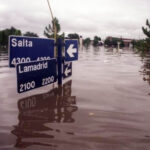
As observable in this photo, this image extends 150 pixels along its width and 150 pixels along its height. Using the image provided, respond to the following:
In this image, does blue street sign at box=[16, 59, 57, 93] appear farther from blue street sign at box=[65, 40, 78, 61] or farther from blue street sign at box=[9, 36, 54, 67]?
blue street sign at box=[65, 40, 78, 61]

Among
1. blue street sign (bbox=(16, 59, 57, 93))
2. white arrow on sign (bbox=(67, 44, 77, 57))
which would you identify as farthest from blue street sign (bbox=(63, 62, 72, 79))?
blue street sign (bbox=(16, 59, 57, 93))

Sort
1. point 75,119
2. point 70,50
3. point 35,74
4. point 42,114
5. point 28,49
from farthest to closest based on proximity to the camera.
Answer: point 70,50, point 35,74, point 28,49, point 42,114, point 75,119

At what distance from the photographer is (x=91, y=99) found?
5926 millimetres

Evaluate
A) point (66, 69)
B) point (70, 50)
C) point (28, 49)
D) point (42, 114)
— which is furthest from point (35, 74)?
point (70, 50)

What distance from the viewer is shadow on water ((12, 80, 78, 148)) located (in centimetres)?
363

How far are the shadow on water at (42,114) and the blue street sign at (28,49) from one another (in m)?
1.04

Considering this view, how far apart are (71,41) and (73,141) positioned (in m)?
4.30

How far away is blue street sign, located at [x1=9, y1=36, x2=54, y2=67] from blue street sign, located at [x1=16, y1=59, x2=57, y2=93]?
0.62ft

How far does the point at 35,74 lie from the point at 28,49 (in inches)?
26.0

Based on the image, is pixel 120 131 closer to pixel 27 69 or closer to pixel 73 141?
pixel 73 141

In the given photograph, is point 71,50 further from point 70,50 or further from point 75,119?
point 75,119

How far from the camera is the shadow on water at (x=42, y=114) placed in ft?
11.9

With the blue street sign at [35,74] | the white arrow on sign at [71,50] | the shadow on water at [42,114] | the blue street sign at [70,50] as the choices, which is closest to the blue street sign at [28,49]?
the blue street sign at [35,74]

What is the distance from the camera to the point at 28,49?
5680mm
